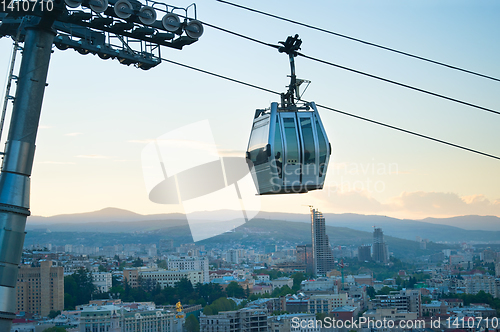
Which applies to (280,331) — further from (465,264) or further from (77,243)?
(77,243)

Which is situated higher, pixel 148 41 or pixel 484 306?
pixel 148 41

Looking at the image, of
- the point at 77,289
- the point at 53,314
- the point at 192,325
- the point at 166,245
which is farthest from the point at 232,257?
the point at 192,325

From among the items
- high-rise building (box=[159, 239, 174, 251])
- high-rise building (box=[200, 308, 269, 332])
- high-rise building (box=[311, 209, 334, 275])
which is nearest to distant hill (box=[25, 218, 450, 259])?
high-rise building (box=[159, 239, 174, 251])

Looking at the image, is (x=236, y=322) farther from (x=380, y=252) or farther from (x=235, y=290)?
(x=380, y=252)

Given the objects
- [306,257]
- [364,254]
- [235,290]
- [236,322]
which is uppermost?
[364,254]

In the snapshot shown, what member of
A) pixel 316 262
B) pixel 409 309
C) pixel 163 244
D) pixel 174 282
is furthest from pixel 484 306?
pixel 163 244
